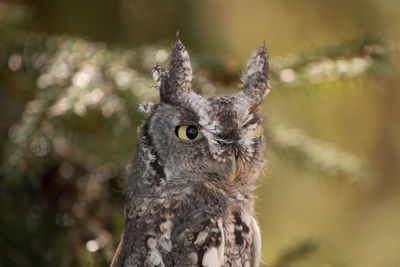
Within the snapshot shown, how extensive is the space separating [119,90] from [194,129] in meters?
0.43

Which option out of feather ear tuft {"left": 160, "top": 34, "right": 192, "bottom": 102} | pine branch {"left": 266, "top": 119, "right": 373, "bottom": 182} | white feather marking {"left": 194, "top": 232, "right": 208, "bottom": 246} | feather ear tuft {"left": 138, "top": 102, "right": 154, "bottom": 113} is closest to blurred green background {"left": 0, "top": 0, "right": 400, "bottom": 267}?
pine branch {"left": 266, "top": 119, "right": 373, "bottom": 182}

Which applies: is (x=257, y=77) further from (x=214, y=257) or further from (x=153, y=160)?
(x=214, y=257)

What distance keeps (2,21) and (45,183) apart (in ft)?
2.41

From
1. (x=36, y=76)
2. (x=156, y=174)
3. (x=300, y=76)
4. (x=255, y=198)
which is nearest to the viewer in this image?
(x=156, y=174)

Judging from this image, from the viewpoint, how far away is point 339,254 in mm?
3170

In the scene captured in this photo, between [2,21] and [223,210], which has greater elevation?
[2,21]

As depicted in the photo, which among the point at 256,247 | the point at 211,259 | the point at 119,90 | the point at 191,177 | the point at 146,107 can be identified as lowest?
the point at 211,259

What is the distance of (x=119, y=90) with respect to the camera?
1.76 m

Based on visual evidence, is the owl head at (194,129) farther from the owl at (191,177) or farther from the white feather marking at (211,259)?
the white feather marking at (211,259)

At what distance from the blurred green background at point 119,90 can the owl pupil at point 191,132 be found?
1.00 ft

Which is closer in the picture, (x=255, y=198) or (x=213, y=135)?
(x=213, y=135)

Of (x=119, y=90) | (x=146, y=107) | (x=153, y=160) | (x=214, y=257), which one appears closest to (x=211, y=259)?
(x=214, y=257)

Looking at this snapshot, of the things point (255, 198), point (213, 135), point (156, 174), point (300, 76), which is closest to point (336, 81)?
point (300, 76)

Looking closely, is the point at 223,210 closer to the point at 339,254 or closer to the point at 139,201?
the point at 139,201
